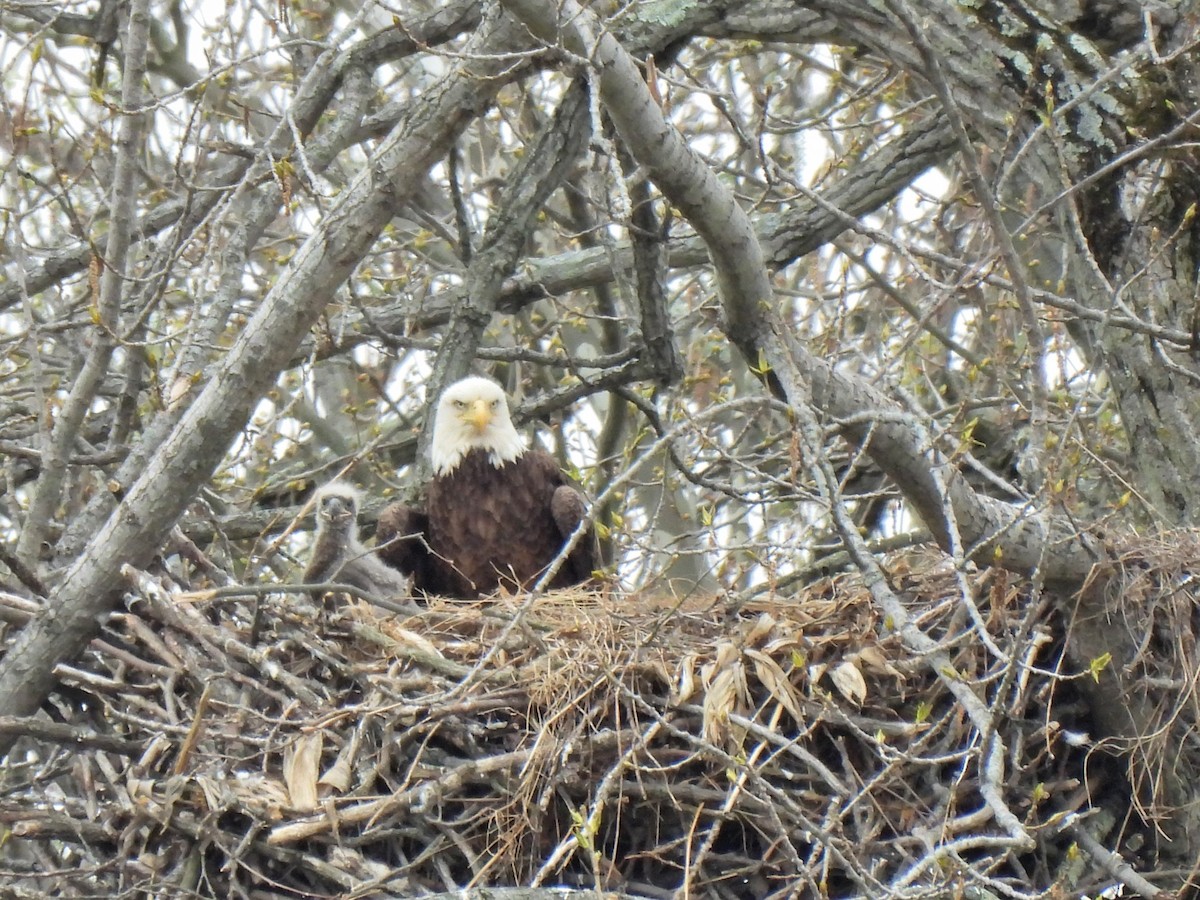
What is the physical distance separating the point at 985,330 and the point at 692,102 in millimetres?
2685

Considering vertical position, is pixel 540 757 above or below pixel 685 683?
below

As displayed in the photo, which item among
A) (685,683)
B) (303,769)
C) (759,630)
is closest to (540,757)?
(685,683)

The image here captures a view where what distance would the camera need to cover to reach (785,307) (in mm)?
8727

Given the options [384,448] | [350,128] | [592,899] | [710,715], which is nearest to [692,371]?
[384,448]

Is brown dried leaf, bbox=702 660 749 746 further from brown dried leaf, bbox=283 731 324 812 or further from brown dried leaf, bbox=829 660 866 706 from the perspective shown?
brown dried leaf, bbox=283 731 324 812

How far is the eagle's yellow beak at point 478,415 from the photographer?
599 centimetres

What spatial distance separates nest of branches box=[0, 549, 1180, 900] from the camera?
3951mm

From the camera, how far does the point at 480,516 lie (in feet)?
19.8

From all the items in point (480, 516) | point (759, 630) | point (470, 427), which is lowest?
point (759, 630)

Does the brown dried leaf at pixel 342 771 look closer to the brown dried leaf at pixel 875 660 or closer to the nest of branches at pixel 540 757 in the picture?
the nest of branches at pixel 540 757

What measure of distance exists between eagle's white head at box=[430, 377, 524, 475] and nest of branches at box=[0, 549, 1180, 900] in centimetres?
157

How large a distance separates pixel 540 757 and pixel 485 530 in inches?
80.6

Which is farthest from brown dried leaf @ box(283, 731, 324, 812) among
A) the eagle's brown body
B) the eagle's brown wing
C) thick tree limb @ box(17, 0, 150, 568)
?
the eagle's brown wing

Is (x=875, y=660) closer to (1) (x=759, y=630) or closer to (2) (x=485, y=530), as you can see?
(1) (x=759, y=630)
